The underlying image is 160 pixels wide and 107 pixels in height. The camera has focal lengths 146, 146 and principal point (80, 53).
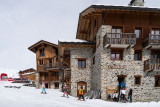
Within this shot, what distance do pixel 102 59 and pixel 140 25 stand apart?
6.10 metres

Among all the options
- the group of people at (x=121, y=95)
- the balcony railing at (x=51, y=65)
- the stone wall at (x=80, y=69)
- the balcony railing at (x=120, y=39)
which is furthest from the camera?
the balcony railing at (x=51, y=65)

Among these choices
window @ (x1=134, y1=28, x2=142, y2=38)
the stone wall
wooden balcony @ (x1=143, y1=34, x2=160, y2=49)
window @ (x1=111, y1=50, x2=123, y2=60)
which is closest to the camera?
wooden balcony @ (x1=143, y1=34, x2=160, y2=49)

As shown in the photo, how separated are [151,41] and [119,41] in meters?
3.62

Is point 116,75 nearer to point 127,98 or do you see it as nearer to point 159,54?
point 127,98

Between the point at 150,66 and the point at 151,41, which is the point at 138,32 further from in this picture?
the point at 150,66

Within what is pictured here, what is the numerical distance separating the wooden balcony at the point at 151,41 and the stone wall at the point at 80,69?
7.38m

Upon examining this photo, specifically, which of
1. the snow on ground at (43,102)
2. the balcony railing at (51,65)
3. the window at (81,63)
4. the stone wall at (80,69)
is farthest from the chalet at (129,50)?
the balcony railing at (51,65)

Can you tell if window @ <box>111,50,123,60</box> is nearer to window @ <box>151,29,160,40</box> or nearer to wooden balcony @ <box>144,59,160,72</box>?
wooden balcony @ <box>144,59,160,72</box>

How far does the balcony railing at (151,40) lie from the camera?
15.8 m

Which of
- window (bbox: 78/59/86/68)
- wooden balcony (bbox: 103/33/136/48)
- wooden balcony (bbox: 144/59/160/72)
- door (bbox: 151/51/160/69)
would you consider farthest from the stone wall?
door (bbox: 151/51/160/69)

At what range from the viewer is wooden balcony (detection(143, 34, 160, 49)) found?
15781 mm

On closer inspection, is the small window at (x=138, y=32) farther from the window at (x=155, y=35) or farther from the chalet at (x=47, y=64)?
the chalet at (x=47, y=64)

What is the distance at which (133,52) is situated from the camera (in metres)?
16.8

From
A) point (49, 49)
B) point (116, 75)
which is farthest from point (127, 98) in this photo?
point (49, 49)
